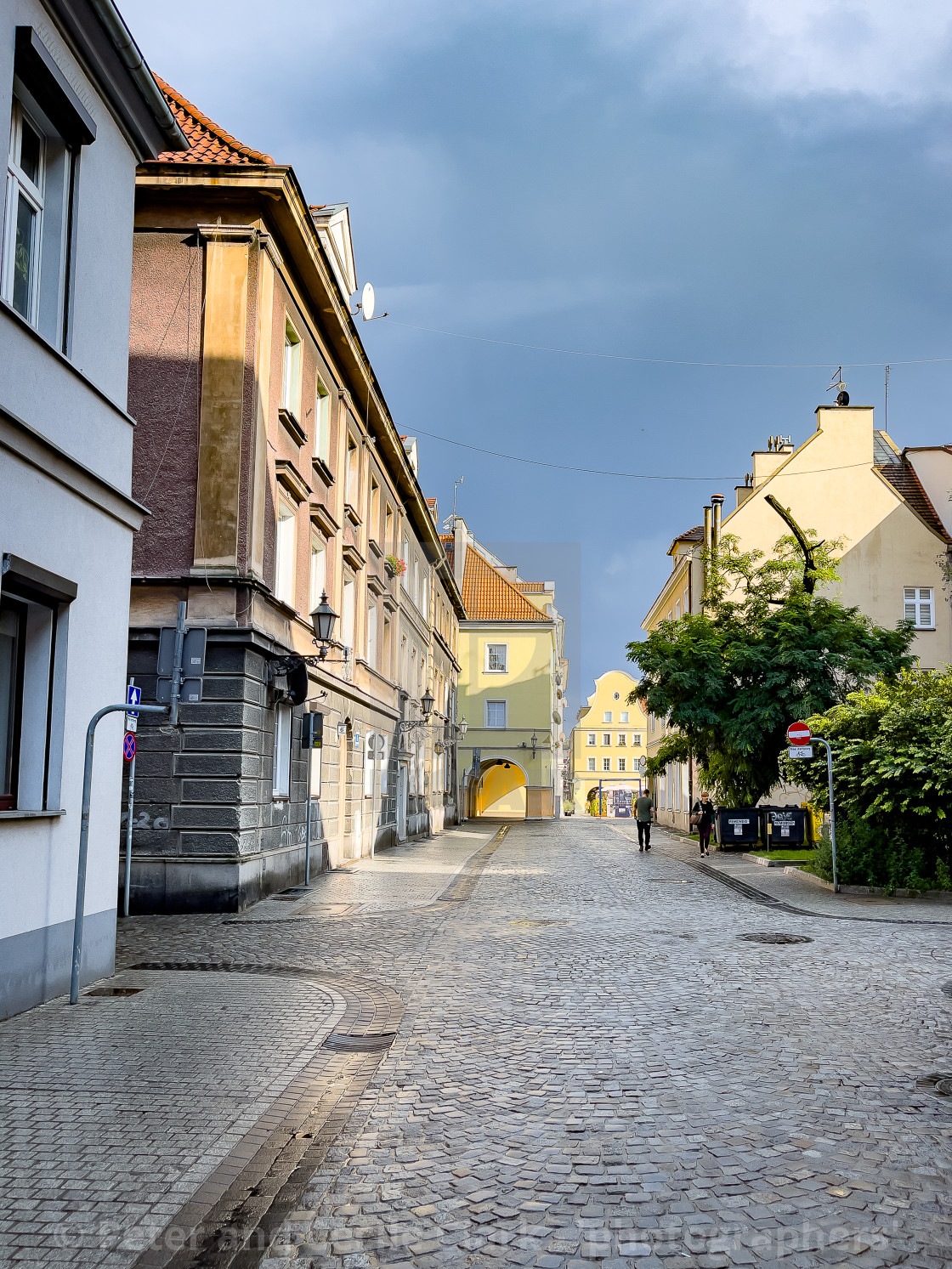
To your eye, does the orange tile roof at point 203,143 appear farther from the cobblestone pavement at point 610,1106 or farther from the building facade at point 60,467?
the cobblestone pavement at point 610,1106

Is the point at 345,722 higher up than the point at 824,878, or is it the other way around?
the point at 345,722

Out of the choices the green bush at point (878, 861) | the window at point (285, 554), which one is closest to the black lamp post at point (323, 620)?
the window at point (285, 554)

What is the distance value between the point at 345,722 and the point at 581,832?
22.6 metres

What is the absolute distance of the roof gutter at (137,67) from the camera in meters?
8.86

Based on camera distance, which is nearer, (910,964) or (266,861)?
(910,964)

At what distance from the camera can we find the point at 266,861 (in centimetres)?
1592

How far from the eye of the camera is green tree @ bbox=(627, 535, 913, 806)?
28250 millimetres

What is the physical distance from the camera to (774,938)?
12539mm

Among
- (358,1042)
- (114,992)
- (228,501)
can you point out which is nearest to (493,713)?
(228,501)

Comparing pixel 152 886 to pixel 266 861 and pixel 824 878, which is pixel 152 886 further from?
pixel 824 878

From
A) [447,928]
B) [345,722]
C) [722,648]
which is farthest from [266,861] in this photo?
[722,648]

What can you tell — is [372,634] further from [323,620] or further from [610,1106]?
[610,1106]

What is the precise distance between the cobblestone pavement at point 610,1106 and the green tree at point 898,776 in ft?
14.7

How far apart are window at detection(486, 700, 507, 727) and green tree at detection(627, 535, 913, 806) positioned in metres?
27.8
